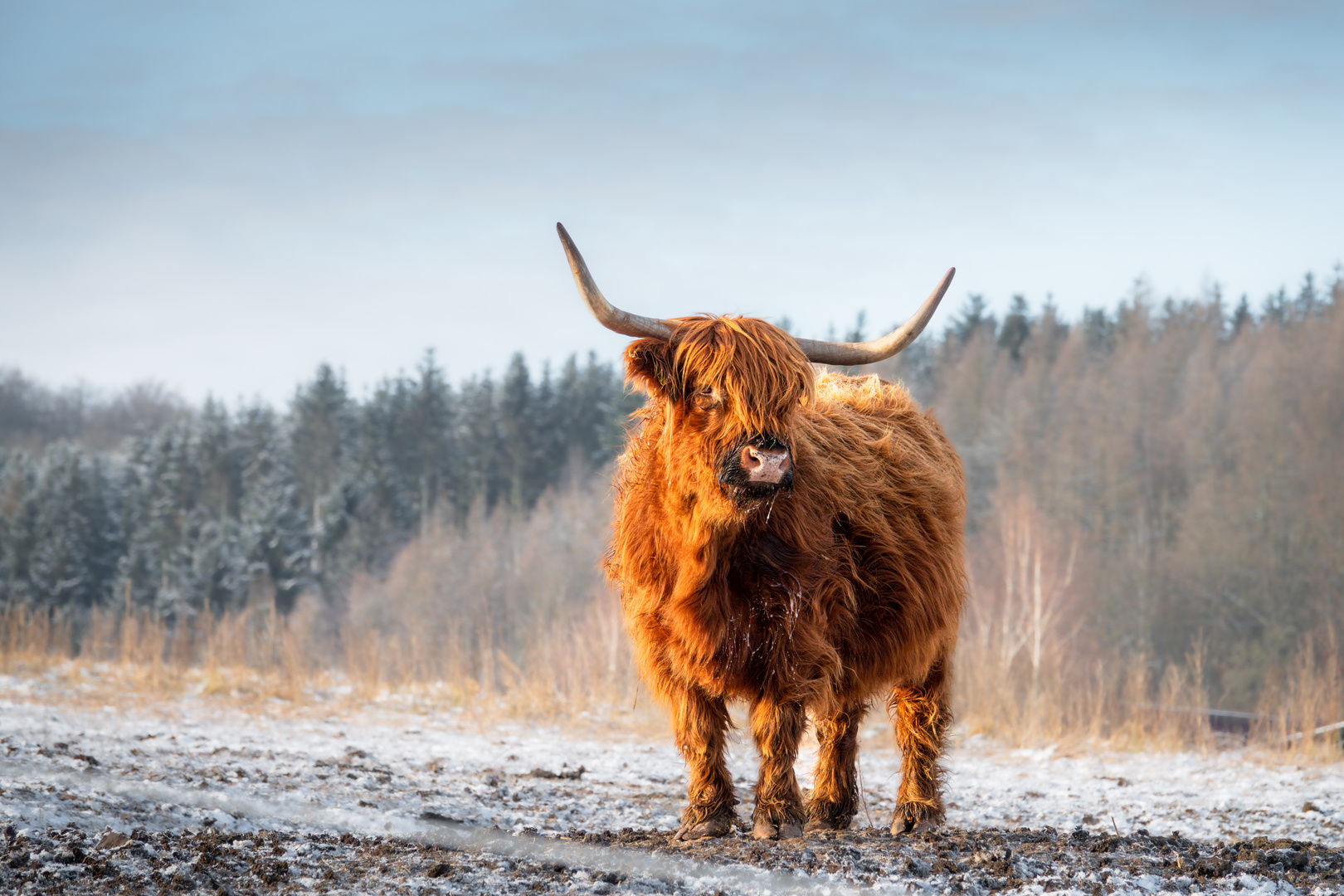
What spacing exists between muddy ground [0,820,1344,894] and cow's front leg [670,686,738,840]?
0.19m

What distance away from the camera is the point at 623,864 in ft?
14.1

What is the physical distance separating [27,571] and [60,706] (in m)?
51.9

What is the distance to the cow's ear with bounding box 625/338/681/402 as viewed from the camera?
16.1ft

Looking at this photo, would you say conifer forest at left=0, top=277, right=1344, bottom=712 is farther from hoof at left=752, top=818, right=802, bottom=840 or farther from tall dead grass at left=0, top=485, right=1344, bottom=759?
hoof at left=752, top=818, right=802, bottom=840

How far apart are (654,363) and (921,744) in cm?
292

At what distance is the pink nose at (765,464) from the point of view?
14.4 ft

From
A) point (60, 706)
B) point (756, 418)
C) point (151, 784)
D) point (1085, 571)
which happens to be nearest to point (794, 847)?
point (756, 418)

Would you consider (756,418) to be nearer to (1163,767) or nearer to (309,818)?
(309,818)

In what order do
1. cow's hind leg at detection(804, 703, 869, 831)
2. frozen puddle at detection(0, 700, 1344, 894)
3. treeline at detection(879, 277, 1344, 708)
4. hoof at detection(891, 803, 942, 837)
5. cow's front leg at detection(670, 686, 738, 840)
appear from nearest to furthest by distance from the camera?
frozen puddle at detection(0, 700, 1344, 894)
cow's front leg at detection(670, 686, 738, 840)
hoof at detection(891, 803, 942, 837)
cow's hind leg at detection(804, 703, 869, 831)
treeline at detection(879, 277, 1344, 708)

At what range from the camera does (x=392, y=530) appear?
195ft

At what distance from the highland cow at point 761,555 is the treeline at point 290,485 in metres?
49.7

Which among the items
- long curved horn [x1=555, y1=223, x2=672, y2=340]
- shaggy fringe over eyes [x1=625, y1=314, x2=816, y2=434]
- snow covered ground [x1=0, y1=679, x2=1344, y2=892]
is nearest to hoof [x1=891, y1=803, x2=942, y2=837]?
snow covered ground [x1=0, y1=679, x2=1344, y2=892]

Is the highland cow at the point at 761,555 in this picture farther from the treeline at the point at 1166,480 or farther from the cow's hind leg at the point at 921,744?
the treeline at the point at 1166,480

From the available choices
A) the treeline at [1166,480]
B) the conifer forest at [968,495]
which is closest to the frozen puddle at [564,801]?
the conifer forest at [968,495]
